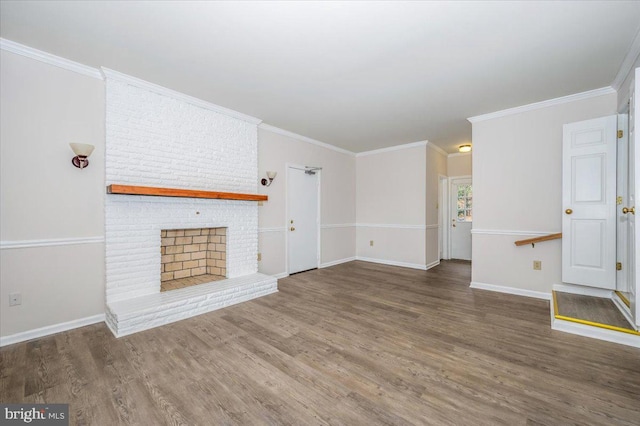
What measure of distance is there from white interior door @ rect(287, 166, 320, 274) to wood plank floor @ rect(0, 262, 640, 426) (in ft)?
6.96

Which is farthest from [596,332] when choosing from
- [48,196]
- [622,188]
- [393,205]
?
[48,196]

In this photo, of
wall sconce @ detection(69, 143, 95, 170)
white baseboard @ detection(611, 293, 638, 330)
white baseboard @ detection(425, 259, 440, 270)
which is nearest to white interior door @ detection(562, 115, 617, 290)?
white baseboard @ detection(611, 293, 638, 330)

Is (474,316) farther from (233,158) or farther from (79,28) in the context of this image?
(79,28)

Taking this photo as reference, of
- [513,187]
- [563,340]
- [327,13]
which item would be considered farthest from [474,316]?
[327,13]

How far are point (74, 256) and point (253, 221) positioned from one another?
2217 millimetres

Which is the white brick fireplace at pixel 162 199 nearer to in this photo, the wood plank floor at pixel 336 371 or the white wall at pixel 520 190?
the wood plank floor at pixel 336 371

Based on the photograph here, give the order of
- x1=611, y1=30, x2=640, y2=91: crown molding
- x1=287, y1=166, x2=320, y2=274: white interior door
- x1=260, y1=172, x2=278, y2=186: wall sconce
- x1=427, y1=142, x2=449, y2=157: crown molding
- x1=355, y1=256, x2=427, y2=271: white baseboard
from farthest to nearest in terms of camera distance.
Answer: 1. x1=427, y1=142, x2=449, y2=157: crown molding
2. x1=355, y1=256, x2=427, y2=271: white baseboard
3. x1=287, y1=166, x2=320, y2=274: white interior door
4. x1=260, y1=172, x2=278, y2=186: wall sconce
5. x1=611, y1=30, x2=640, y2=91: crown molding

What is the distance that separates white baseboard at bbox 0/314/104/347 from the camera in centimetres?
251

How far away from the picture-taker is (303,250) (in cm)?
554

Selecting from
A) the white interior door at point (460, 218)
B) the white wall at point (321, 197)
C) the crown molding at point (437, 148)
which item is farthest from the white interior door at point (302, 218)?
the white interior door at point (460, 218)

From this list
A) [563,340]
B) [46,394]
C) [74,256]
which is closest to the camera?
[46,394]

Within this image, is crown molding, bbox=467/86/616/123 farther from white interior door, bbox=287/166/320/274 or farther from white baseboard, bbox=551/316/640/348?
white interior door, bbox=287/166/320/274

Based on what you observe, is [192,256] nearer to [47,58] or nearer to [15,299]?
[15,299]
